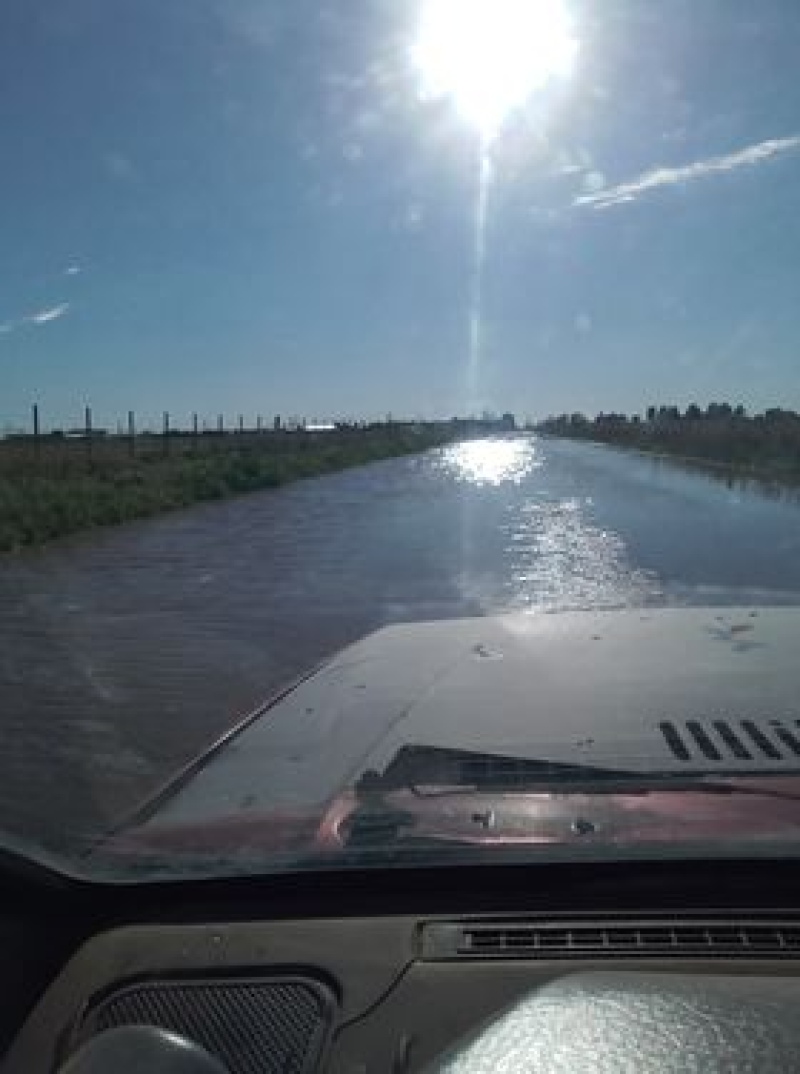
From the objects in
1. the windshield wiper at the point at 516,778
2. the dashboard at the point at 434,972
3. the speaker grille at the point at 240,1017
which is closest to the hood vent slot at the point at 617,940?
the dashboard at the point at 434,972

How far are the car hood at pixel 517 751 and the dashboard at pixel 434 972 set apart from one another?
0.19 metres

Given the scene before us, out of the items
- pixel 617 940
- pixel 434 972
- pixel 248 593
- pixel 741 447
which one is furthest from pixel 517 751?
pixel 741 447

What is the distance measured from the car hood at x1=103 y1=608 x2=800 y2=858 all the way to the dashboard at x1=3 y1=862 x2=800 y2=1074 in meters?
0.19

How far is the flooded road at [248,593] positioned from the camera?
27.1 ft

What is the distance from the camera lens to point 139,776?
24.7 feet

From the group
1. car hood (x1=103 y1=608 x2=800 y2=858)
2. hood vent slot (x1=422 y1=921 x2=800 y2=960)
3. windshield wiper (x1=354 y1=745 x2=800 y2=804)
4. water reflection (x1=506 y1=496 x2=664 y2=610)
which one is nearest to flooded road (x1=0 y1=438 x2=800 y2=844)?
water reflection (x1=506 y1=496 x2=664 y2=610)

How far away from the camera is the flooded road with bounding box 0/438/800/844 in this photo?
827 centimetres

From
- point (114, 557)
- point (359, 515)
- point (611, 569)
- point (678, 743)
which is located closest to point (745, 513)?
point (359, 515)

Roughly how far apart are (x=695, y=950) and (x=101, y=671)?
879cm

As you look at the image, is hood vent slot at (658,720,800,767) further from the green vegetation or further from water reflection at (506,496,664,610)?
the green vegetation

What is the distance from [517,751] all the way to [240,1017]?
5.21ft

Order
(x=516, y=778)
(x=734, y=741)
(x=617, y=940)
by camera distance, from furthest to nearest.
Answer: (x=734, y=741), (x=516, y=778), (x=617, y=940)

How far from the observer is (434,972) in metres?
2.39

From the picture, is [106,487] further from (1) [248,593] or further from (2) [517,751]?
(2) [517,751]
